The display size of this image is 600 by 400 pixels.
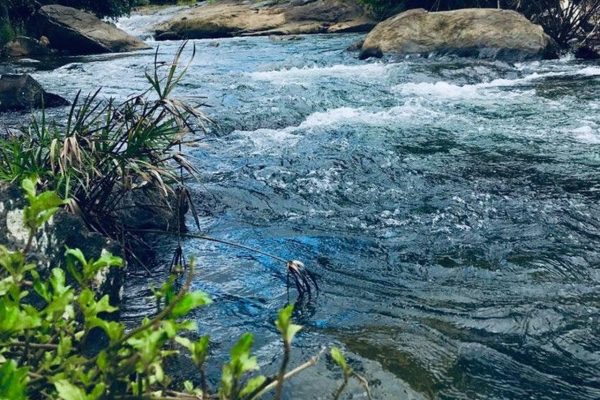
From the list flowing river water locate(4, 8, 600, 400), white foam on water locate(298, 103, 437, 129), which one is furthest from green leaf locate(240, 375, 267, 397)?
white foam on water locate(298, 103, 437, 129)

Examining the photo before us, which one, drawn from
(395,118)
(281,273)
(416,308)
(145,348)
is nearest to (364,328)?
(416,308)

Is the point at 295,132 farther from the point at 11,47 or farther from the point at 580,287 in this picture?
the point at 11,47

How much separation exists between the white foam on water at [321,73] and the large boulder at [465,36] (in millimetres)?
1273

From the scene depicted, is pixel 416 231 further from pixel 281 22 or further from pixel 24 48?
pixel 281 22

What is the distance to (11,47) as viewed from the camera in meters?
16.5

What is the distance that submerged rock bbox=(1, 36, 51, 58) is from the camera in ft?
53.6

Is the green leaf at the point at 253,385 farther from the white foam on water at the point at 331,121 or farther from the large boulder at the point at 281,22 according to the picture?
Answer: the large boulder at the point at 281,22

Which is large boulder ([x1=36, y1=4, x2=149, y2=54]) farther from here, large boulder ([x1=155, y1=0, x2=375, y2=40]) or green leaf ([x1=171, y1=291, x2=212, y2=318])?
green leaf ([x1=171, y1=291, x2=212, y2=318])

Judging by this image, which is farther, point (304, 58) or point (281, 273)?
point (304, 58)

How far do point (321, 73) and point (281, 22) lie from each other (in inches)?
384

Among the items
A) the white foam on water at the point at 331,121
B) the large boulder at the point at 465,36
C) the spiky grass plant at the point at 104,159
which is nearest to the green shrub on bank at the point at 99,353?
the spiky grass plant at the point at 104,159

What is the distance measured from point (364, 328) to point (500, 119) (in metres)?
5.49

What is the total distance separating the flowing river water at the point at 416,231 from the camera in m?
3.20

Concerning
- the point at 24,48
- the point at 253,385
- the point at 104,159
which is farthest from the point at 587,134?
the point at 24,48
